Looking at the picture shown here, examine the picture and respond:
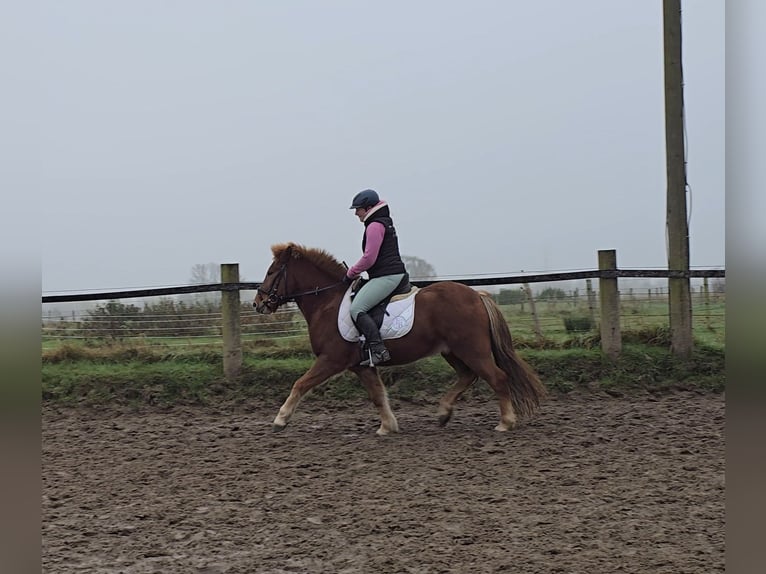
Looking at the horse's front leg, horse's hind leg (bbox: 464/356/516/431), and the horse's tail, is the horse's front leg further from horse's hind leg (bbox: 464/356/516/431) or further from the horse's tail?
the horse's tail

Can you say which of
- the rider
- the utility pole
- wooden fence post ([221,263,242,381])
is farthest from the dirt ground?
the utility pole

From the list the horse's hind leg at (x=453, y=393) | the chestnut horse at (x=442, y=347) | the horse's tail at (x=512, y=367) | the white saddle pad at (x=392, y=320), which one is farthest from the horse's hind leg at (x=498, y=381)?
the white saddle pad at (x=392, y=320)

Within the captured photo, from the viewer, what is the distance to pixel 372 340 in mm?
5941

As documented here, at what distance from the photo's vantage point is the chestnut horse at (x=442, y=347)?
239 inches

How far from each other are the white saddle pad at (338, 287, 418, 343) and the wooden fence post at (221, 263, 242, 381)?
202 cm

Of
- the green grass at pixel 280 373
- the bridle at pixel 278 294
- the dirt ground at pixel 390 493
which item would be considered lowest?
the dirt ground at pixel 390 493

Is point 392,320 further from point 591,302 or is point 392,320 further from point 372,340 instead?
point 591,302

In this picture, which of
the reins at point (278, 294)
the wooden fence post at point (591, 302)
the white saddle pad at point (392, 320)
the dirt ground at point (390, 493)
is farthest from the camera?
the wooden fence post at point (591, 302)

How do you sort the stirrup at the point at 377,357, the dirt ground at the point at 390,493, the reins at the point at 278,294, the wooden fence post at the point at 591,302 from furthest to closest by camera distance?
the wooden fence post at the point at 591,302 → the reins at the point at 278,294 → the stirrup at the point at 377,357 → the dirt ground at the point at 390,493

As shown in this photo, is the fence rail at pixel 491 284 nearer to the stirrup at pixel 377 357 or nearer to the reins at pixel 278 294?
the reins at pixel 278 294

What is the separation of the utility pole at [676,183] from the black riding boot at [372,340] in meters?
3.63
